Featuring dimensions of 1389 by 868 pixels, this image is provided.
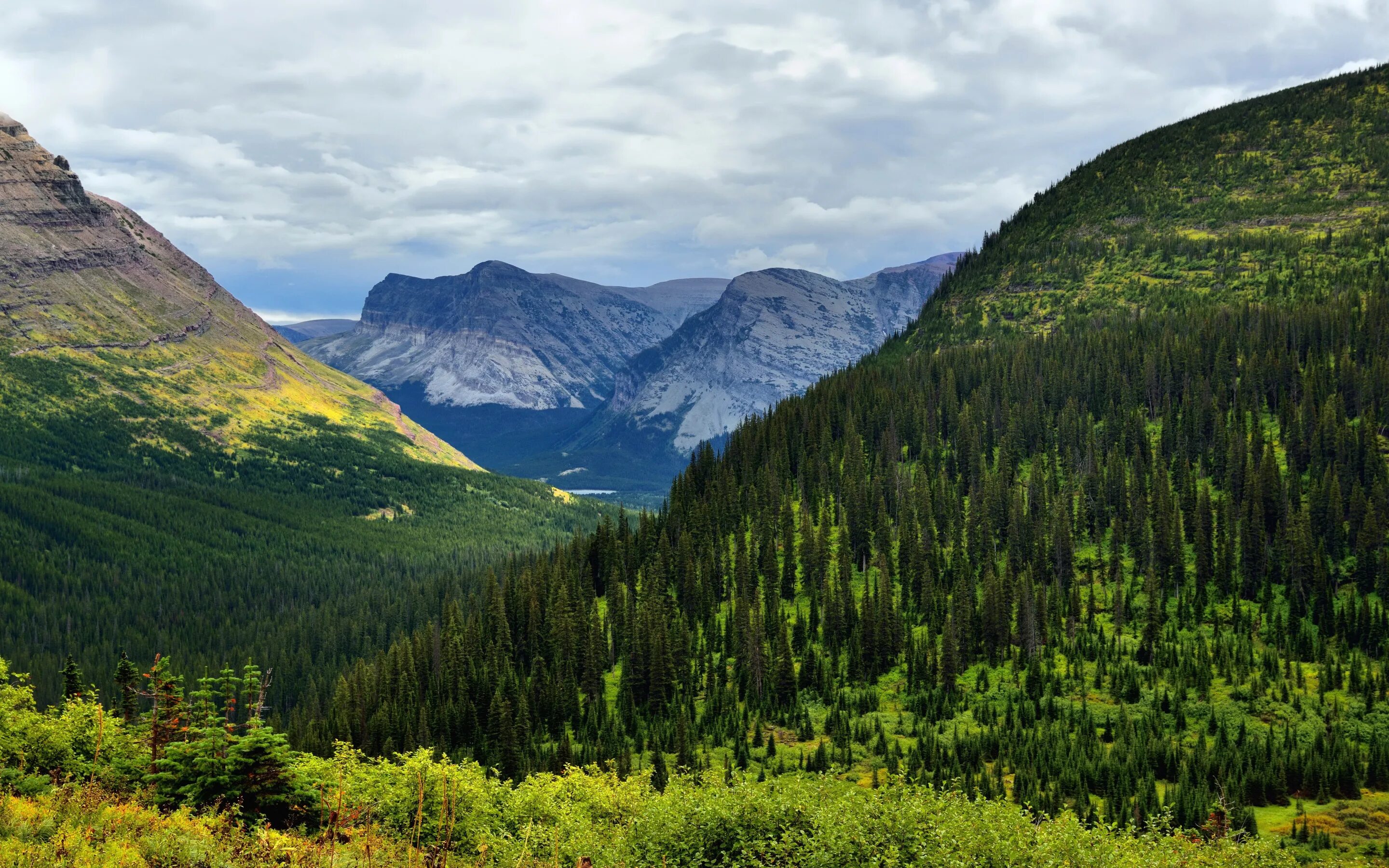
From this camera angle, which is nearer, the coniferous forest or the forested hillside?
the coniferous forest

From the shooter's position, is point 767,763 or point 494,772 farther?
point 767,763

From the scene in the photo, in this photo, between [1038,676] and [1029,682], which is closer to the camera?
[1029,682]

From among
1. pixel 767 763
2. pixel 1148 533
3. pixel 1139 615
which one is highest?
pixel 1148 533

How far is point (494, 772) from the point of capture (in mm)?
122375

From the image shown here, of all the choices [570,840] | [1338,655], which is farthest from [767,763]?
[1338,655]

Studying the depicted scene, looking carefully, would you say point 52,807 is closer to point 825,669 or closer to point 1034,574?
point 825,669

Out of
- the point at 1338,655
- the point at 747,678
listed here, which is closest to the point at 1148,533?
the point at 1338,655

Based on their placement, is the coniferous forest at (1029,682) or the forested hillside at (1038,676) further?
the forested hillside at (1038,676)

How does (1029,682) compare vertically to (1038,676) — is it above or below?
below

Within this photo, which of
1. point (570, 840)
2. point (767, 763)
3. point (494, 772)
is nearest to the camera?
point (570, 840)

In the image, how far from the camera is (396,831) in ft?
296

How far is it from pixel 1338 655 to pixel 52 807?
17237 cm

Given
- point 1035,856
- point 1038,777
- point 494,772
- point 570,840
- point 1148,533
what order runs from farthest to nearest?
1. point 1148,533
2. point 1038,777
3. point 494,772
4. point 570,840
5. point 1035,856

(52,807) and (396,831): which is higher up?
(52,807)
